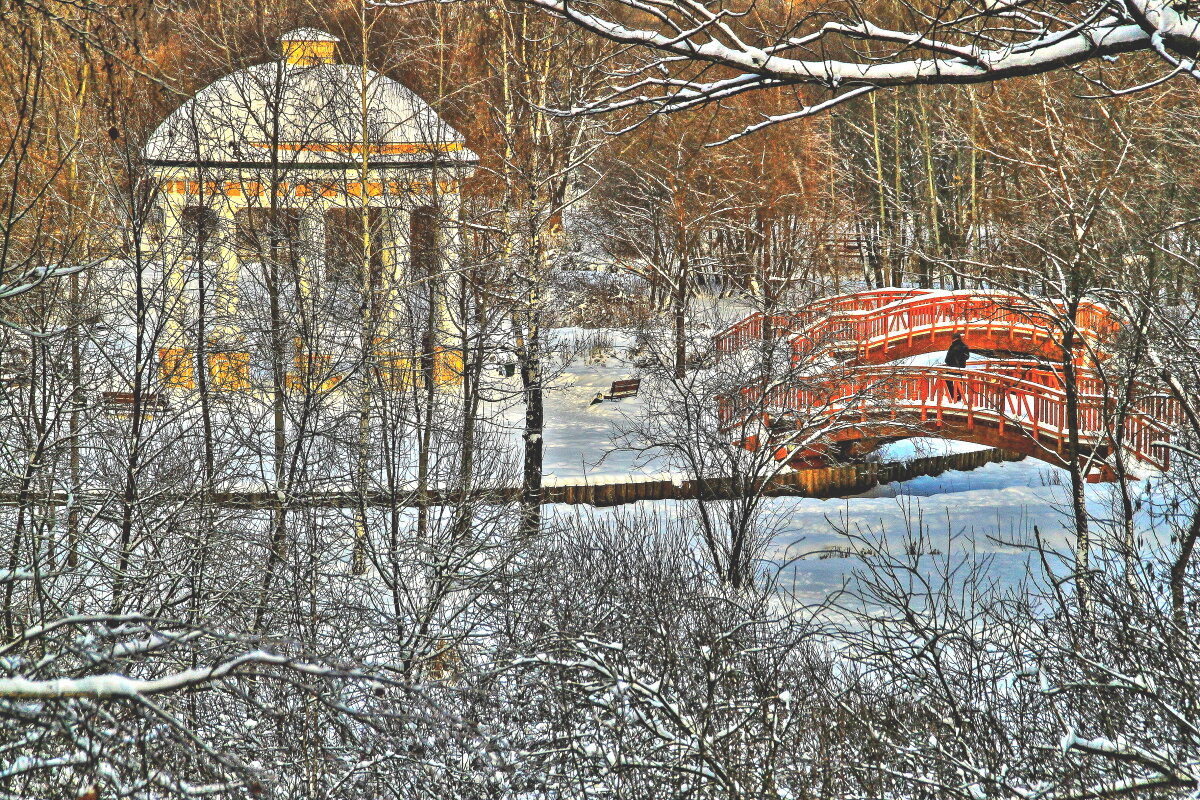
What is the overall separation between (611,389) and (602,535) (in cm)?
1271

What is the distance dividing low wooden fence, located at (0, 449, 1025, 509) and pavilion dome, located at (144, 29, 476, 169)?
5.77m

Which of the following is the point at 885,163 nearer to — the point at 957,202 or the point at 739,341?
the point at 957,202

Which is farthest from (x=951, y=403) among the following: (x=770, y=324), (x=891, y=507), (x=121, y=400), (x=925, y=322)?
(x=121, y=400)

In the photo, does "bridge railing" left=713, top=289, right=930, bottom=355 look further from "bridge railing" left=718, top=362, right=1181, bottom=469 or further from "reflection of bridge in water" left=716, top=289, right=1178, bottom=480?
"bridge railing" left=718, top=362, right=1181, bottom=469

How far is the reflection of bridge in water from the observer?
1691cm

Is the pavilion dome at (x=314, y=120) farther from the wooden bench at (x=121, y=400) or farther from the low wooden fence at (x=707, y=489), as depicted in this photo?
the low wooden fence at (x=707, y=489)

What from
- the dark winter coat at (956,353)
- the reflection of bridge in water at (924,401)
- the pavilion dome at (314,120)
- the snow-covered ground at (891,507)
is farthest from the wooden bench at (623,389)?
the dark winter coat at (956,353)

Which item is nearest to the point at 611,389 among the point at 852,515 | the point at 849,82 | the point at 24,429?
the point at 852,515

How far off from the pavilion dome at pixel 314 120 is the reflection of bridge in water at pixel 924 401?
692 centimetres

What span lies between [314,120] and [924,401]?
12.1m

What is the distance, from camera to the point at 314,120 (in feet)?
59.9

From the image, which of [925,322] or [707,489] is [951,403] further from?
[925,322]

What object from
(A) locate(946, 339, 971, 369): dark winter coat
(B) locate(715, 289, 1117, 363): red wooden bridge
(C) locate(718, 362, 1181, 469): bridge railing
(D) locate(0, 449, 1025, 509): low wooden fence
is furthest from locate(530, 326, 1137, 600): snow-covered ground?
(B) locate(715, 289, 1117, 363): red wooden bridge

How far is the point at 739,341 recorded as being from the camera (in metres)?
20.5
